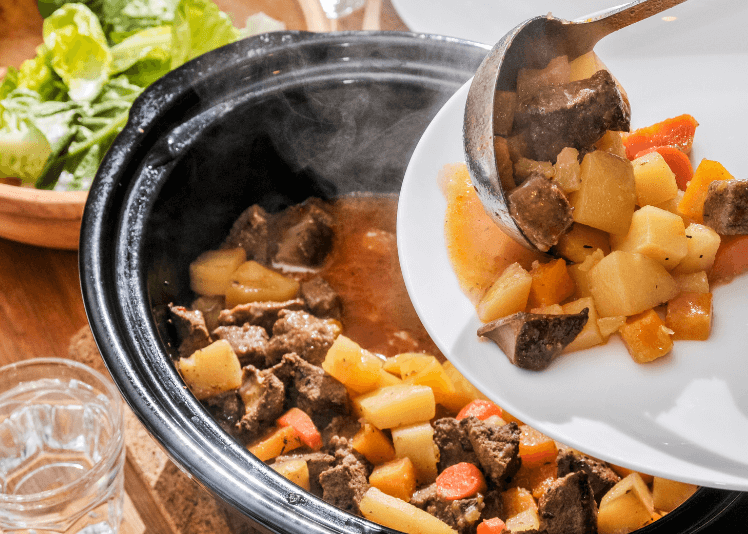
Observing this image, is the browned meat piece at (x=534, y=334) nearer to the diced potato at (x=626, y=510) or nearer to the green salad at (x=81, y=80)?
the diced potato at (x=626, y=510)

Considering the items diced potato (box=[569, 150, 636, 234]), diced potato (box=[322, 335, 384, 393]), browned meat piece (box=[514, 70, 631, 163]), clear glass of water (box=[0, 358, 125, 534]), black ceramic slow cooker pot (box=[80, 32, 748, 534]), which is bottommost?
clear glass of water (box=[0, 358, 125, 534])

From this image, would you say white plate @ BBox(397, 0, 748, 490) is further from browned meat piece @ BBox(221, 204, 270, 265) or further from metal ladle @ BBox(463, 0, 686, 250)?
browned meat piece @ BBox(221, 204, 270, 265)

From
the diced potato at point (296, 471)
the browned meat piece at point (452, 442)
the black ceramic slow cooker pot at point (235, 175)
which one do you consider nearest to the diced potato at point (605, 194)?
the black ceramic slow cooker pot at point (235, 175)

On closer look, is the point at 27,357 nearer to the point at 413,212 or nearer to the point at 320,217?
the point at 320,217

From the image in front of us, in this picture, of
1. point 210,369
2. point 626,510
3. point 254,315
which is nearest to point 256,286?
point 254,315

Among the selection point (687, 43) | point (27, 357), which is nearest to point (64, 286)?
point (27, 357)

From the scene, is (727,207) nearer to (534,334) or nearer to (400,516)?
(534,334)

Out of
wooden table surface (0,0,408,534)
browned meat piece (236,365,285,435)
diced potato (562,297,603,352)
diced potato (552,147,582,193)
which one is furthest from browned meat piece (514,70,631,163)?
wooden table surface (0,0,408,534)
